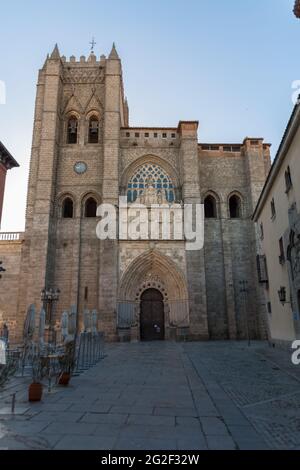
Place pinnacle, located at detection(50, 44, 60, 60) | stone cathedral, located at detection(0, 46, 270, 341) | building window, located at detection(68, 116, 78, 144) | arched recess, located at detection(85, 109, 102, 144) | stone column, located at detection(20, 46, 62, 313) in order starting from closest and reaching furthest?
1. stone column, located at detection(20, 46, 62, 313)
2. stone cathedral, located at detection(0, 46, 270, 341)
3. pinnacle, located at detection(50, 44, 60, 60)
4. arched recess, located at detection(85, 109, 102, 144)
5. building window, located at detection(68, 116, 78, 144)

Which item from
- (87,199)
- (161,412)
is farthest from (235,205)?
(161,412)

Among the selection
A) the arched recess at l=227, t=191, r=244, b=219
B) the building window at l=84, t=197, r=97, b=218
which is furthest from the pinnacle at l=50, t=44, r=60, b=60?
the arched recess at l=227, t=191, r=244, b=219

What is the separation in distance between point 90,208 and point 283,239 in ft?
43.9

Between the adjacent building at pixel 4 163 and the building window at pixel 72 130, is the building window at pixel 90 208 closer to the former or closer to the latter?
the building window at pixel 72 130

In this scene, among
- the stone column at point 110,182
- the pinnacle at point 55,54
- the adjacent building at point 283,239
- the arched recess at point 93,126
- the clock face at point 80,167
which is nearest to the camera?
the adjacent building at point 283,239

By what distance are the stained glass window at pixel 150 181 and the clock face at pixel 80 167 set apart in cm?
318

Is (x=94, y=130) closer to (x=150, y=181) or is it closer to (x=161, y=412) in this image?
(x=150, y=181)

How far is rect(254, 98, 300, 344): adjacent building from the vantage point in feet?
38.1

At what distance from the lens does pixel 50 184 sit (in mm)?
20531

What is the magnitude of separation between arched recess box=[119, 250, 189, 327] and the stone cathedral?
0.06m

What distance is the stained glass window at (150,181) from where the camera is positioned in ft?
71.7

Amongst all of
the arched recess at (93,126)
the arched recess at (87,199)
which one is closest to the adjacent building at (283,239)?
the arched recess at (87,199)

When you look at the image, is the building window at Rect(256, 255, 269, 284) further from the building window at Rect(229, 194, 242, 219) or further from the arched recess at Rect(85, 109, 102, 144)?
the arched recess at Rect(85, 109, 102, 144)
